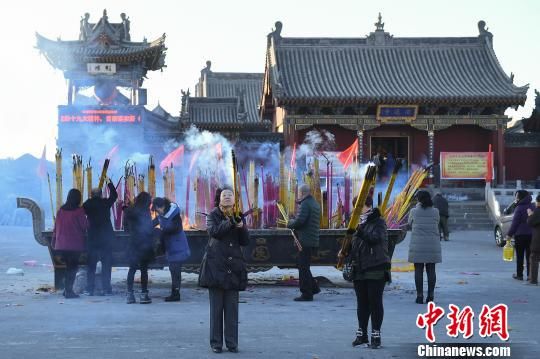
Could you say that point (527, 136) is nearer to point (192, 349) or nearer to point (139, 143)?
point (139, 143)

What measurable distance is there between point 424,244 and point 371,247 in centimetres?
278

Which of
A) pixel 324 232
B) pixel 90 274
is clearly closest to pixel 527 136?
pixel 324 232

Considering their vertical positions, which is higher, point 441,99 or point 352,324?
point 441,99

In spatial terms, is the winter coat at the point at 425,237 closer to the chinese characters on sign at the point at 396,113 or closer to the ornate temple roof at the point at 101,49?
the chinese characters on sign at the point at 396,113

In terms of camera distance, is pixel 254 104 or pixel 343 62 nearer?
pixel 343 62

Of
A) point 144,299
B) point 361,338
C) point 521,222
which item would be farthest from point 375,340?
point 521,222

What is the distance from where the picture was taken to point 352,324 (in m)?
8.45

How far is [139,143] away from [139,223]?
71.9 ft

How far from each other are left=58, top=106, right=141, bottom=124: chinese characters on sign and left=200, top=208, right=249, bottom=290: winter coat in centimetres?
2582

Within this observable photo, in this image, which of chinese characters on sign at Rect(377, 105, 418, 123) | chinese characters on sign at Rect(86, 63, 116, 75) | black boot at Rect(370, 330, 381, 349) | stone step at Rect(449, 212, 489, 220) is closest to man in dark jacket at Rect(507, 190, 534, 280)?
black boot at Rect(370, 330, 381, 349)

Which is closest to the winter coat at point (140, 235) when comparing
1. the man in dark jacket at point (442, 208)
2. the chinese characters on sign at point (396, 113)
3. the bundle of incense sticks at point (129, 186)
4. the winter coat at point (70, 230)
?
the winter coat at point (70, 230)

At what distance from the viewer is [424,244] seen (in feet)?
32.4

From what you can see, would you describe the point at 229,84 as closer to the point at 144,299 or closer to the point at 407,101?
the point at 407,101

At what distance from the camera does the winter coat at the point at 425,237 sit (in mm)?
9828
